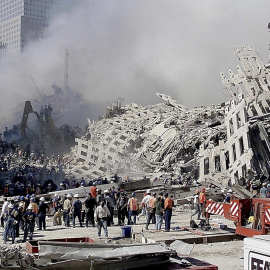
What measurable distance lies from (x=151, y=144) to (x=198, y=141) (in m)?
3.14

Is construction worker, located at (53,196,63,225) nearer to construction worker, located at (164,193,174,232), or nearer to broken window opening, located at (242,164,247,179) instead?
construction worker, located at (164,193,174,232)

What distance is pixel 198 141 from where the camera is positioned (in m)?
22.8

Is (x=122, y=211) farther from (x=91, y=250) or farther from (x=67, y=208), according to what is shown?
(x=91, y=250)

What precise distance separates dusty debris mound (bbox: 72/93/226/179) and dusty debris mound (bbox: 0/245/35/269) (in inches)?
599

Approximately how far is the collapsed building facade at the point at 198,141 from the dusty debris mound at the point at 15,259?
42.7 feet

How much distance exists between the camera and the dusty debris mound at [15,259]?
6.39 metres

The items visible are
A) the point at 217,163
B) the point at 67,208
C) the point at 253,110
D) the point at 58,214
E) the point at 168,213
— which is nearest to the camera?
the point at 168,213

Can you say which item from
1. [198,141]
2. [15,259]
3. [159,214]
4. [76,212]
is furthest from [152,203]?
[198,141]

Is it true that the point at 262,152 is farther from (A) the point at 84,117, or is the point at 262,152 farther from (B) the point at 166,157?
(A) the point at 84,117

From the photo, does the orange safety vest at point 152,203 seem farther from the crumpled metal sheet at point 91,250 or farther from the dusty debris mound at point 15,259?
the dusty debris mound at point 15,259

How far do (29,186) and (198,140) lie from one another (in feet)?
27.8

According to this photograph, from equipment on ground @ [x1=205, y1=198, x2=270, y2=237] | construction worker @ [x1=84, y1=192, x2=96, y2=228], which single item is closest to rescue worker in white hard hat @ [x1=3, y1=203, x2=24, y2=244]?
construction worker @ [x1=84, y1=192, x2=96, y2=228]

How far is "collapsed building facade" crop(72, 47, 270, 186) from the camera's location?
19391mm

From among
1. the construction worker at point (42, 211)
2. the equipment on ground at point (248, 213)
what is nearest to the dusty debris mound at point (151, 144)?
the construction worker at point (42, 211)
